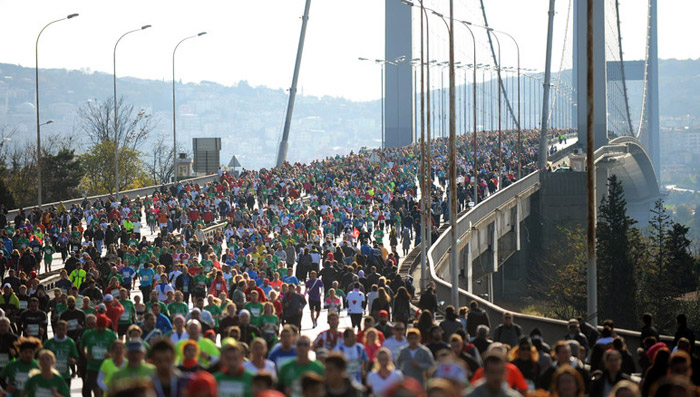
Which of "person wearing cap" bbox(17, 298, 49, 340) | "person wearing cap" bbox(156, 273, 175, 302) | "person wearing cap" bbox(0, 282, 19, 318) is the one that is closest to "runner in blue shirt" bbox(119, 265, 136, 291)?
"person wearing cap" bbox(156, 273, 175, 302)

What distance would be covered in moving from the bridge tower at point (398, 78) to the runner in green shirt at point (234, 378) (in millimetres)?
94824

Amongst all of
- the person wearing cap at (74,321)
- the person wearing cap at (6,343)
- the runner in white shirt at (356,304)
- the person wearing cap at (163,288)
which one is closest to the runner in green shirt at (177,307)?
the person wearing cap at (74,321)

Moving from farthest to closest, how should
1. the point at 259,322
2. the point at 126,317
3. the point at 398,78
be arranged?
the point at 398,78 < the point at 126,317 < the point at 259,322

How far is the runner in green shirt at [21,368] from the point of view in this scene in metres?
11.0

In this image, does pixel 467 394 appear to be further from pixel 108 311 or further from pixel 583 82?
pixel 583 82

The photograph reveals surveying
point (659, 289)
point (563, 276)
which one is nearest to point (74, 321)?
point (659, 289)

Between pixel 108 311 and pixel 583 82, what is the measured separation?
65329 mm

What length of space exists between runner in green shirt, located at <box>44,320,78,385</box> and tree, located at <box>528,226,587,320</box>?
Answer: 3116 centimetres

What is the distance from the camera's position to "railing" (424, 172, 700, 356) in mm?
18406

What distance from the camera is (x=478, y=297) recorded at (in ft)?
83.3

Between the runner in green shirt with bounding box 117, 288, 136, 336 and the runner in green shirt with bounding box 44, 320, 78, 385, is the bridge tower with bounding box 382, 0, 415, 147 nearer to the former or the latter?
the runner in green shirt with bounding box 117, 288, 136, 336

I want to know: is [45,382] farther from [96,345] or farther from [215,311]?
[215,311]

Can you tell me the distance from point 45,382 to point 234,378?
2.28 meters

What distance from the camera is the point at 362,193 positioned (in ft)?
149
